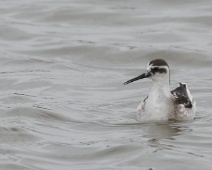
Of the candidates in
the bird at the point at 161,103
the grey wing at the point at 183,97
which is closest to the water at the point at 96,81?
the bird at the point at 161,103

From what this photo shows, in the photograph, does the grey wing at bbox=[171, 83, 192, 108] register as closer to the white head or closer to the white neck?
the white neck

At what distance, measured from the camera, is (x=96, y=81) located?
20719 mm

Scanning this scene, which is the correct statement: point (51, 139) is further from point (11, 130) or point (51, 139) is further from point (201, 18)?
point (201, 18)

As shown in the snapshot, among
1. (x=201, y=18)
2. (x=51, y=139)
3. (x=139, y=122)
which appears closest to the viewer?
(x=51, y=139)

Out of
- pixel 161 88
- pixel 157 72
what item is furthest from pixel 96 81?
pixel 157 72

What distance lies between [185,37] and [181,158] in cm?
1069

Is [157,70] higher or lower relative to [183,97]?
higher

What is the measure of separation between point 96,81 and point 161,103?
11.8ft

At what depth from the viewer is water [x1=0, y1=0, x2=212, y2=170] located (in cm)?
1494

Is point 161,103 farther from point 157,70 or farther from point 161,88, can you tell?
point 157,70

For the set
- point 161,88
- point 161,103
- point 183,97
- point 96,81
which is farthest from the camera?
point 96,81

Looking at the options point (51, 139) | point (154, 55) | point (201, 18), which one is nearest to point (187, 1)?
point (201, 18)

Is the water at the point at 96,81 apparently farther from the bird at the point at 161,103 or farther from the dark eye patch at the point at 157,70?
the dark eye patch at the point at 157,70

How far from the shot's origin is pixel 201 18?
2669 cm
